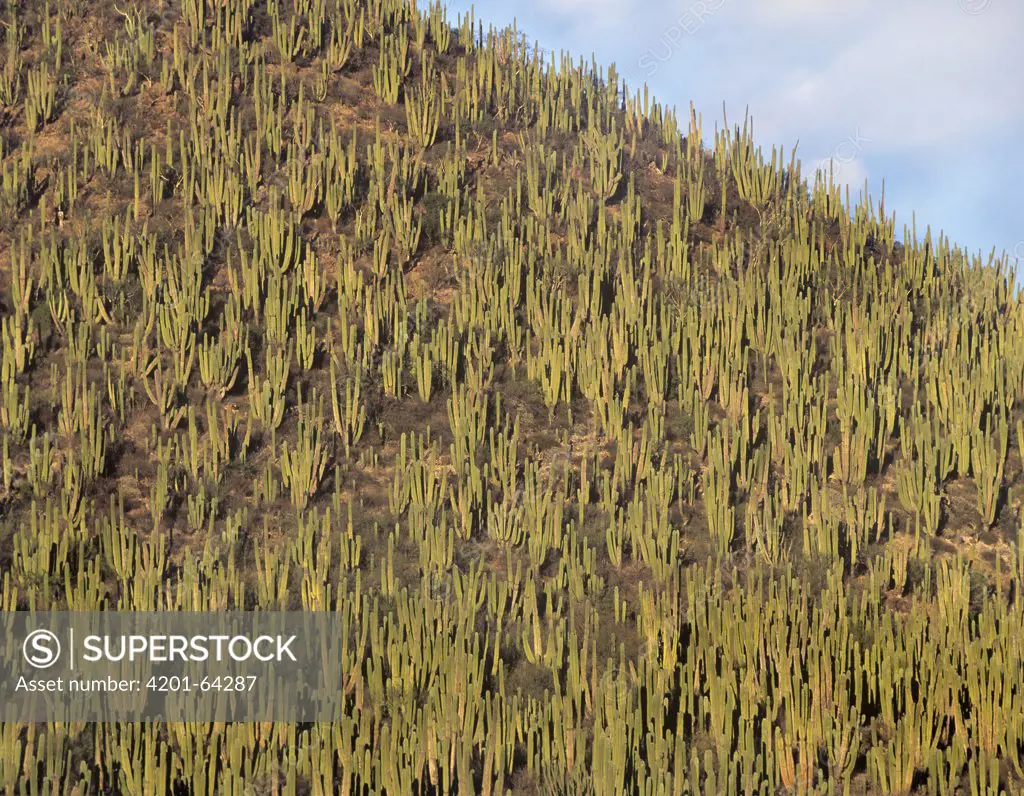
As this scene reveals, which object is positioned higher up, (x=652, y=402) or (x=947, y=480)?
(x=652, y=402)

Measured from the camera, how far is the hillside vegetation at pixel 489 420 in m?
5.98

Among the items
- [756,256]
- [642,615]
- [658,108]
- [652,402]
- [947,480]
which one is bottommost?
[642,615]

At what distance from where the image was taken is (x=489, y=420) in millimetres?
10297

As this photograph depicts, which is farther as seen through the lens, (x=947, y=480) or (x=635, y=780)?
(x=947, y=480)

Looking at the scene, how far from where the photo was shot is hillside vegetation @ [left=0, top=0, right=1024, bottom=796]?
19.6 feet

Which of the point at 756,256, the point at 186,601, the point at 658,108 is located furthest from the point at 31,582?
the point at 658,108

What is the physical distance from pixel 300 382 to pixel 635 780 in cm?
615

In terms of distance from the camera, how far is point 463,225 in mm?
12914

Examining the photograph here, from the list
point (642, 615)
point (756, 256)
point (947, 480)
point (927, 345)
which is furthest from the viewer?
point (756, 256)

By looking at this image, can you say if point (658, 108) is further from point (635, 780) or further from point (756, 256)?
point (635, 780)

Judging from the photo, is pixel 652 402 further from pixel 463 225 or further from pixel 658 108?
pixel 658 108

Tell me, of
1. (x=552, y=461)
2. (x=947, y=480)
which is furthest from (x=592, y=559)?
(x=947, y=480)

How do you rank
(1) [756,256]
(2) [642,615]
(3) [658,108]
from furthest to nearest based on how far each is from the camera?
(3) [658,108] < (1) [756,256] < (2) [642,615]

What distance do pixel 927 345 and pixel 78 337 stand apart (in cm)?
858
